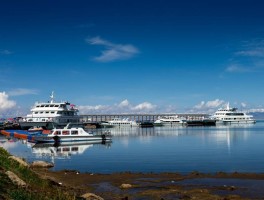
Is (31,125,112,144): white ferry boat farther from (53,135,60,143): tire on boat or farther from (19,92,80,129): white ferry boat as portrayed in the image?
(19,92,80,129): white ferry boat

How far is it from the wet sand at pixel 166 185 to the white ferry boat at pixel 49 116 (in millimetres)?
73763

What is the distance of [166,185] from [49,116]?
8307 cm

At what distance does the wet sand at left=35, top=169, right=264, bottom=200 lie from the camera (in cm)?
2041

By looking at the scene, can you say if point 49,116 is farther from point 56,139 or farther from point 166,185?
point 166,185

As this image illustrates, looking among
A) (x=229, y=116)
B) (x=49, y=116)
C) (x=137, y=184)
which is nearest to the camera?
(x=137, y=184)

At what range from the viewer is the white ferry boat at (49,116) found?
101500 mm

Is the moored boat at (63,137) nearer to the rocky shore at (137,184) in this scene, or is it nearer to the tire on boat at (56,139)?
the tire on boat at (56,139)

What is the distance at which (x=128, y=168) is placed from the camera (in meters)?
33.3

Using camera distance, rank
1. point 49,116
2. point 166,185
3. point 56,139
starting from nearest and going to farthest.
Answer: point 166,185
point 56,139
point 49,116

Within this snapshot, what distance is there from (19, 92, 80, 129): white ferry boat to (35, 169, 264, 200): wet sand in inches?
2904

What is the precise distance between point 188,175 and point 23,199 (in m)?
18.3

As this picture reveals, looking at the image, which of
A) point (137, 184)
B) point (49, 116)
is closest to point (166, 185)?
point (137, 184)

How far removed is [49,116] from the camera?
102375mm

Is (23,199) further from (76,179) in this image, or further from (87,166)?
(87,166)
